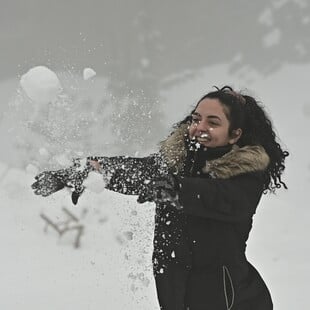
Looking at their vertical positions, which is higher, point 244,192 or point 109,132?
point 109,132

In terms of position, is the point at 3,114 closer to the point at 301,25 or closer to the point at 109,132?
the point at 109,132

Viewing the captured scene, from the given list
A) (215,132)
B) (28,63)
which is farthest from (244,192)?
(28,63)

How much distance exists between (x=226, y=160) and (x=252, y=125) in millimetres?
224

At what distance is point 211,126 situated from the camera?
181 cm

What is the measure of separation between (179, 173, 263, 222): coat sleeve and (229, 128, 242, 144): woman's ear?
152 millimetres

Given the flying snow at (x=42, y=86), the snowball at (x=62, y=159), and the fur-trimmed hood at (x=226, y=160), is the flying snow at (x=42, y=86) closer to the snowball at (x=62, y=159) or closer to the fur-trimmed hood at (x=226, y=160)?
the snowball at (x=62, y=159)

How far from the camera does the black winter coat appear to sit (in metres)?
1.73

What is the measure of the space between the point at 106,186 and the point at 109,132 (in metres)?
7.93

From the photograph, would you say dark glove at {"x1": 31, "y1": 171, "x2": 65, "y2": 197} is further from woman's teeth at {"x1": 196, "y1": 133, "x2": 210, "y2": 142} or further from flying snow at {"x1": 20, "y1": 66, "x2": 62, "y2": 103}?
flying snow at {"x1": 20, "y1": 66, "x2": 62, "y2": 103}

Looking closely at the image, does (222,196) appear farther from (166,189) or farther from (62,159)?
(62,159)

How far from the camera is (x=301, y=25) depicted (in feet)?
41.2

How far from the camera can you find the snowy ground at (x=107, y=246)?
378cm

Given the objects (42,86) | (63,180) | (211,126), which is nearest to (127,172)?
(63,180)

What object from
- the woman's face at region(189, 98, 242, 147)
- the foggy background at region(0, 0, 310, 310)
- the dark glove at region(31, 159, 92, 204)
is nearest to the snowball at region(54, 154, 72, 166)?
the dark glove at region(31, 159, 92, 204)
